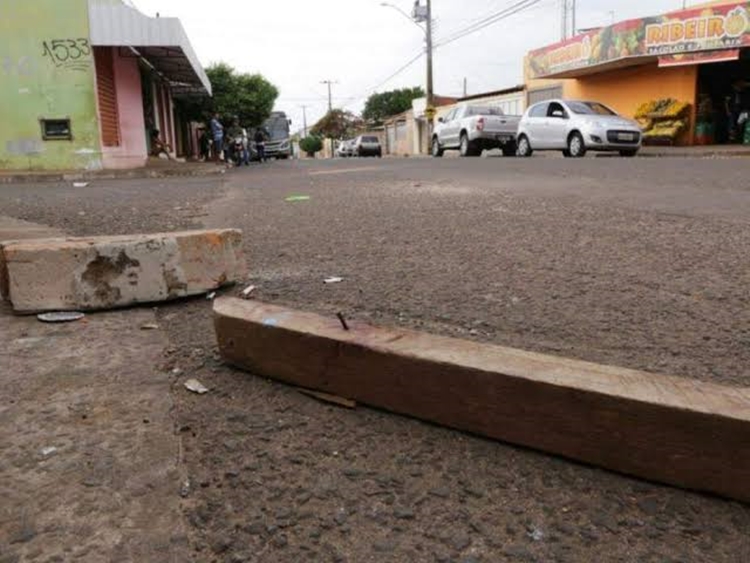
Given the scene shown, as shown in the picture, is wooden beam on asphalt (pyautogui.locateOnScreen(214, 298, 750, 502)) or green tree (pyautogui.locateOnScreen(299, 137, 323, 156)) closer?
wooden beam on asphalt (pyautogui.locateOnScreen(214, 298, 750, 502))

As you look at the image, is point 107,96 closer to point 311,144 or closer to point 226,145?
point 226,145

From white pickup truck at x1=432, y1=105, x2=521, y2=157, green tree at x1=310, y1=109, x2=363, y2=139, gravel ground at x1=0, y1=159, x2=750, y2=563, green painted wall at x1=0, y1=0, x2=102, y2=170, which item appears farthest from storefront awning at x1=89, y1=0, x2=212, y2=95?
green tree at x1=310, y1=109, x2=363, y2=139

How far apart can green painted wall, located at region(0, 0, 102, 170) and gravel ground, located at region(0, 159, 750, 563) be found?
10723 mm

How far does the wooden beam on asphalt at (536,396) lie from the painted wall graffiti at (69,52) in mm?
14836

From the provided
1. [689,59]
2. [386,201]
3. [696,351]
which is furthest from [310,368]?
[689,59]

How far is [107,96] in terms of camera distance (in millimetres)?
15836

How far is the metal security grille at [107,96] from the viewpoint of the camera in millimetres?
15141

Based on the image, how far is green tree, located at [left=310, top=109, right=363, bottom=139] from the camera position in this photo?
78.4 metres

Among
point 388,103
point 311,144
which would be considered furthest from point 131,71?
point 388,103

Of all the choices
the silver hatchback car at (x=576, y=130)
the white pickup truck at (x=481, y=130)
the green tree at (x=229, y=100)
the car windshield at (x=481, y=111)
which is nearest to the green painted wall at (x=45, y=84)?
the white pickup truck at (x=481, y=130)

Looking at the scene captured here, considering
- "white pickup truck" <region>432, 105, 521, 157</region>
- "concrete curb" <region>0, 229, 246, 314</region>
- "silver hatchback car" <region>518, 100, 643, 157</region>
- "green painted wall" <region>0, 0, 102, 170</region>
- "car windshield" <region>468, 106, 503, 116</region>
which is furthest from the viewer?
"car windshield" <region>468, 106, 503, 116</region>

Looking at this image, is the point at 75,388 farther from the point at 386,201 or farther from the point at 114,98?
the point at 114,98

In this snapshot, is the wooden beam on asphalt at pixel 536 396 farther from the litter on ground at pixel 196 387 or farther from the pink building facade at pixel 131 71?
the pink building facade at pixel 131 71

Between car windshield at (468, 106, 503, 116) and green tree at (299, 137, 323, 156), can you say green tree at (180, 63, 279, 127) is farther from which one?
green tree at (299, 137, 323, 156)
